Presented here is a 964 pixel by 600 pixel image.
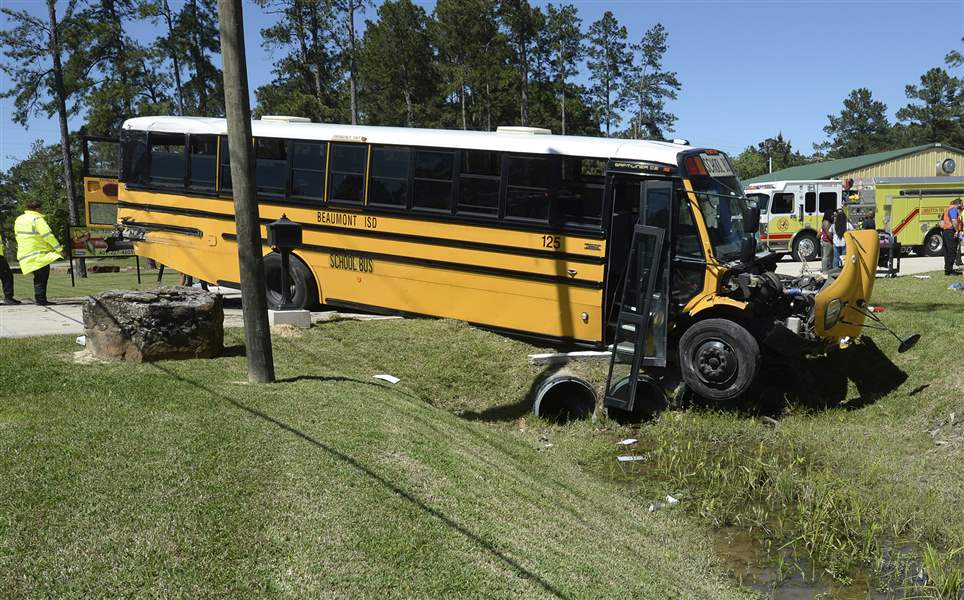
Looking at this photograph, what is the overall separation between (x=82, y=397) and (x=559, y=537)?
14.3 ft

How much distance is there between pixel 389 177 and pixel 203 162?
3.26 m

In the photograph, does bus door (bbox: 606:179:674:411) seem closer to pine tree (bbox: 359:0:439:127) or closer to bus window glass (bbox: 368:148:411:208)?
bus window glass (bbox: 368:148:411:208)

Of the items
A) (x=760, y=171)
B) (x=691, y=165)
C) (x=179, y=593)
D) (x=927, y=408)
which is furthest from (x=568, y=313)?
(x=760, y=171)

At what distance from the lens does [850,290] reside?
1060 cm

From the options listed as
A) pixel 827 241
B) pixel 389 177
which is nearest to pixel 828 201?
pixel 827 241

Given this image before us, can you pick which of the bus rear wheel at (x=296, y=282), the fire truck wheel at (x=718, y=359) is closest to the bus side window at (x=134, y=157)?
the bus rear wheel at (x=296, y=282)

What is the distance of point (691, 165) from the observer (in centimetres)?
1091

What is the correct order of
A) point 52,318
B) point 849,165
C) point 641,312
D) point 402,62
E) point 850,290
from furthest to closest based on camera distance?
point 402,62 < point 849,165 < point 52,318 < point 850,290 < point 641,312

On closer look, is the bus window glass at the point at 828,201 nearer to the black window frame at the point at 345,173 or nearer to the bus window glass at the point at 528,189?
the bus window glass at the point at 528,189

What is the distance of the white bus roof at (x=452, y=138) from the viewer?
11328 mm

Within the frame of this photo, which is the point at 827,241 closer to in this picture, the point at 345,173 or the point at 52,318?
the point at 345,173

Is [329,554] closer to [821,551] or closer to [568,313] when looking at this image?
[821,551]

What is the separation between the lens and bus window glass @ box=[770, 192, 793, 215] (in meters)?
27.6

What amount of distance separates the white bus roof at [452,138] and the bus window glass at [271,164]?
16 centimetres
